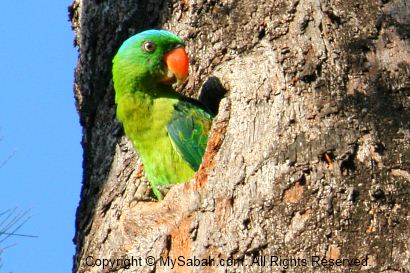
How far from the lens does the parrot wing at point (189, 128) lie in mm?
4711

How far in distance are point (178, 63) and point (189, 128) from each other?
0.46m

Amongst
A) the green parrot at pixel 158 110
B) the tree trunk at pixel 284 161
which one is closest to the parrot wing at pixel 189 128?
the green parrot at pixel 158 110

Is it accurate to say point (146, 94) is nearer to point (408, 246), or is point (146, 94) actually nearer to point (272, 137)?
point (272, 137)

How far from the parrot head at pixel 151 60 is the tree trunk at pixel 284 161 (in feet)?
0.30

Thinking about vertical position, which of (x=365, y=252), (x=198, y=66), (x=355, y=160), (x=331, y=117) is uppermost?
(x=198, y=66)

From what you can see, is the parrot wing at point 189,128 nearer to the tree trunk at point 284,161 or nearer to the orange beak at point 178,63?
the orange beak at point 178,63

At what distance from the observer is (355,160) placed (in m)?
3.49

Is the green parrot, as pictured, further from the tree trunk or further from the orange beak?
the tree trunk

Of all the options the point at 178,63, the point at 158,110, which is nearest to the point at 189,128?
the point at 158,110

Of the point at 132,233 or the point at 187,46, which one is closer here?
the point at 132,233

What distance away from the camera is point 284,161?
355 centimetres

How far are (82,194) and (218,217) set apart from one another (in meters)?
1.30

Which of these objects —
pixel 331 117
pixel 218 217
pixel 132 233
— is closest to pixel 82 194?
pixel 132 233

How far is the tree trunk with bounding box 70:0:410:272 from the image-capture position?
132 inches
